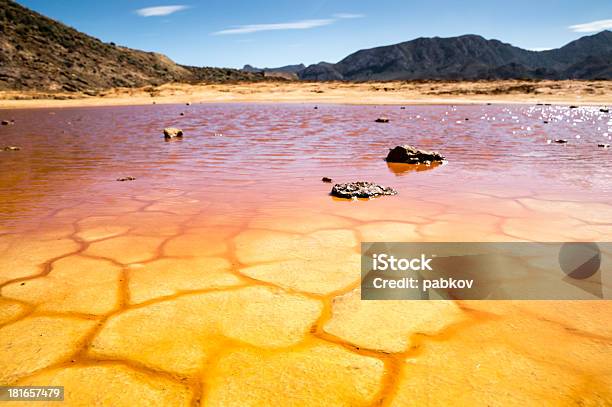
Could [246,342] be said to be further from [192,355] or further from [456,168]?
[456,168]

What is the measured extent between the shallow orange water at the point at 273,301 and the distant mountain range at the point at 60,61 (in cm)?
3159

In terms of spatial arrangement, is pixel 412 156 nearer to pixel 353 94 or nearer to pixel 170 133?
pixel 170 133

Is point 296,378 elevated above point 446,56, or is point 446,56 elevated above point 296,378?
point 446,56

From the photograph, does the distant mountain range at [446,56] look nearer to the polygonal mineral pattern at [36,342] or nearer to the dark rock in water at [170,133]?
the dark rock in water at [170,133]

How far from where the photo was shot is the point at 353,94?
2389 cm

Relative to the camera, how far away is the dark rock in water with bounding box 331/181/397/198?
10.5 ft

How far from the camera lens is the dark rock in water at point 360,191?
10.5 feet

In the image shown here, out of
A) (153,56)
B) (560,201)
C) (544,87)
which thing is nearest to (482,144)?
(560,201)

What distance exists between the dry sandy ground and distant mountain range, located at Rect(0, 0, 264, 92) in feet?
16.9

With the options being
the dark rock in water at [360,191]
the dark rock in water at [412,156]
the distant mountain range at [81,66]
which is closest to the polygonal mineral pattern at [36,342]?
the dark rock in water at [360,191]

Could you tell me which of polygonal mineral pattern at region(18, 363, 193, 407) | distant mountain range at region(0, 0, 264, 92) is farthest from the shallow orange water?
distant mountain range at region(0, 0, 264, 92)

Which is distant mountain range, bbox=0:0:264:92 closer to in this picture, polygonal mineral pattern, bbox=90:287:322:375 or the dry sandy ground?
the dry sandy ground

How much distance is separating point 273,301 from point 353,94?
2347 cm

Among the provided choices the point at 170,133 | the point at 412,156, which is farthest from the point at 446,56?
the point at 412,156
